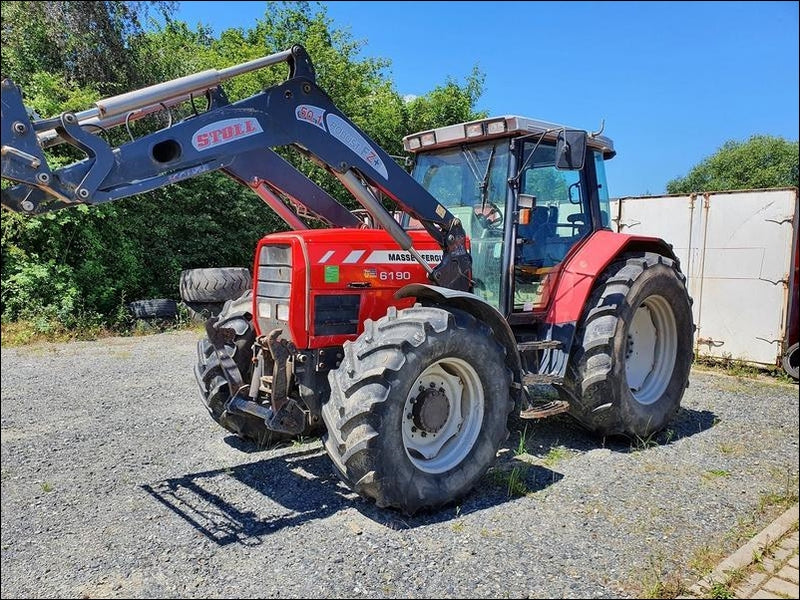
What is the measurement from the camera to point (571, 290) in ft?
15.9

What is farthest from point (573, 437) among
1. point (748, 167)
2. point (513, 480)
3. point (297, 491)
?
point (748, 167)

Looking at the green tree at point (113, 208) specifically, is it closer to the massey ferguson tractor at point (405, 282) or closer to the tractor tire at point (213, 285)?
the tractor tire at point (213, 285)

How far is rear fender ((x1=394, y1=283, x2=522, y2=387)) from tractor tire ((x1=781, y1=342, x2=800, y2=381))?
5.29 m

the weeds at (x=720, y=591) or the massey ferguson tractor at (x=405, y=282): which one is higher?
the massey ferguson tractor at (x=405, y=282)

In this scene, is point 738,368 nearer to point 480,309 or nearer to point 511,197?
point 511,197

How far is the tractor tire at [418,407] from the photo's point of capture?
3.32 meters

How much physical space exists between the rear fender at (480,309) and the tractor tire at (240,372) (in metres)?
1.15

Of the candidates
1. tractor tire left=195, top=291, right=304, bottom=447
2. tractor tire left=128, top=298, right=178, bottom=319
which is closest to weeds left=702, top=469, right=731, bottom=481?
tractor tire left=195, top=291, right=304, bottom=447

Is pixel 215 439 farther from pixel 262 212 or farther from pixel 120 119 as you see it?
pixel 262 212

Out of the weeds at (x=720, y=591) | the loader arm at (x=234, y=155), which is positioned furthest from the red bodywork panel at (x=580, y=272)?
the weeds at (x=720, y=591)

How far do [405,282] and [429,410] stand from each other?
3.20 ft

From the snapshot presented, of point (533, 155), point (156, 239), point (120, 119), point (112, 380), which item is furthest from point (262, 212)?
point (120, 119)

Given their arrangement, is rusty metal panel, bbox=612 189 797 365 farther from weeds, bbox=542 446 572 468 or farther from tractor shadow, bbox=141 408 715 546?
weeds, bbox=542 446 572 468

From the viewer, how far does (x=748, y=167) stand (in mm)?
30000
